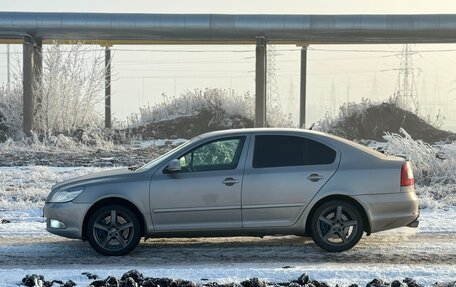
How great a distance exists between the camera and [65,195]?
800 centimetres

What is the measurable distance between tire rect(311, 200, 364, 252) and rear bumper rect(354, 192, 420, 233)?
0.48ft

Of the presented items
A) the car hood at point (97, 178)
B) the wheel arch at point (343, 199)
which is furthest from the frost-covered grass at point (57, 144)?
the wheel arch at point (343, 199)

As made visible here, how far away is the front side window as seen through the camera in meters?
7.99

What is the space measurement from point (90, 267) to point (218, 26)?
14.9m

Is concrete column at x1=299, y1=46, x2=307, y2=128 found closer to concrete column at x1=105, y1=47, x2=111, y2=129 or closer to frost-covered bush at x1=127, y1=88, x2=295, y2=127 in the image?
frost-covered bush at x1=127, y1=88, x2=295, y2=127

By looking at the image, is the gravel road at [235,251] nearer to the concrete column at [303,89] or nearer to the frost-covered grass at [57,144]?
the frost-covered grass at [57,144]

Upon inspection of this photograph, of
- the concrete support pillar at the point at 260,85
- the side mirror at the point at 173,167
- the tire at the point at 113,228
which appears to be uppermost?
the concrete support pillar at the point at 260,85

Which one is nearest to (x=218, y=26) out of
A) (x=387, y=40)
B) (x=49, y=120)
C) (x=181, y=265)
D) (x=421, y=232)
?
(x=387, y=40)

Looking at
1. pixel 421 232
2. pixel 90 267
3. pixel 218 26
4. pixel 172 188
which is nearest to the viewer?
pixel 90 267

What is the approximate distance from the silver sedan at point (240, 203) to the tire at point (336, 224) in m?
0.01

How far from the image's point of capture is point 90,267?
7.19 m

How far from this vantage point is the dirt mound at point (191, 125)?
2622 cm

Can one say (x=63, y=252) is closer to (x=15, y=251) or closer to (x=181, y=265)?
(x=15, y=251)

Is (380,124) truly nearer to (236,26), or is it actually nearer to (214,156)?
(236,26)
